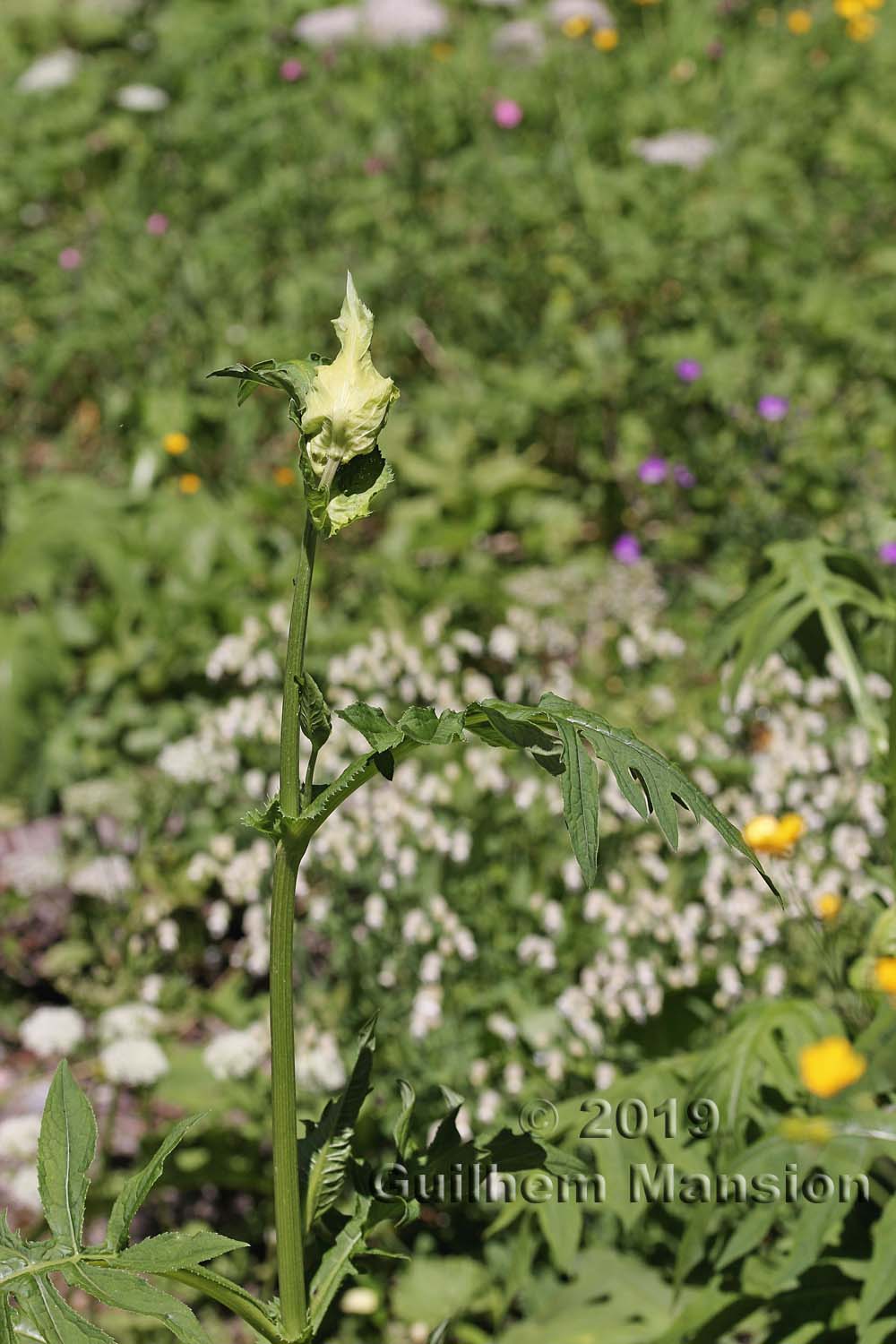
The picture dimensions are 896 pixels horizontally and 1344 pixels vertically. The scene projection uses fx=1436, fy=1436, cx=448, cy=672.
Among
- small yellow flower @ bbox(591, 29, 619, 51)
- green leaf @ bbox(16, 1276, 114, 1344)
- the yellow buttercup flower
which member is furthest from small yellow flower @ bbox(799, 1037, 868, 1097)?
small yellow flower @ bbox(591, 29, 619, 51)

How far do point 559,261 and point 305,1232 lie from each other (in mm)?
3701

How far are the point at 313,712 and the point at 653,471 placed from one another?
9.06 feet

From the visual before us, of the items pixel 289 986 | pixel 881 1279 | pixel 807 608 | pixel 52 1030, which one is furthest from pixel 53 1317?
pixel 807 608

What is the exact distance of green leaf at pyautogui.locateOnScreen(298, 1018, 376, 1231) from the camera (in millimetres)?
1410

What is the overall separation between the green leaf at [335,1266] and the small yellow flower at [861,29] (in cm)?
550

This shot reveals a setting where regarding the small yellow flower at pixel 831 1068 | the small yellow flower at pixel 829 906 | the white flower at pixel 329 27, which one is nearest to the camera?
the small yellow flower at pixel 831 1068

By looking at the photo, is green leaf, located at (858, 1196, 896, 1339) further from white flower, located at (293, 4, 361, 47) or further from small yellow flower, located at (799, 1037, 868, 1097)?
white flower, located at (293, 4, 361, 47)

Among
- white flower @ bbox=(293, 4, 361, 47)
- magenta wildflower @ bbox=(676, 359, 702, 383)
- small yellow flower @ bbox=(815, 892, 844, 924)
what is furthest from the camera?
white flower @ bbox=(293, 4, 361, 47)

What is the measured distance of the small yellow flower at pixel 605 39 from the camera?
5547 millimetres

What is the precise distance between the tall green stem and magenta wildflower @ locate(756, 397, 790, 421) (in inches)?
111

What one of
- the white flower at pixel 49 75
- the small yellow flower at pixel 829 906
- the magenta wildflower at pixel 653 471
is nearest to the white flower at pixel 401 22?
the white flower at pixel 49 75

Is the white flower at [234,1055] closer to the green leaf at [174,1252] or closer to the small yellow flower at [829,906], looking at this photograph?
the small yellow flower at [829,906]

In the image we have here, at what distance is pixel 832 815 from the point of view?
2.58 metres

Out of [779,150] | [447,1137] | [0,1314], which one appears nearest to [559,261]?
[779,150]
